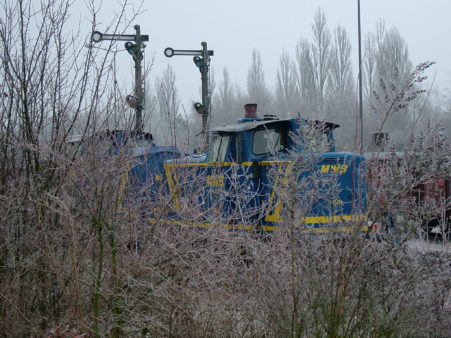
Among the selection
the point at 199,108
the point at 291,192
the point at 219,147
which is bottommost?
the point at 291,192

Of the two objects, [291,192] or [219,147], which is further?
[219,147]

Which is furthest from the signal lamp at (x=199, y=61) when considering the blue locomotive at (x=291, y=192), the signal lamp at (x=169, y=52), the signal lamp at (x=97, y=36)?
the signal lamp at (x=97, y=36)

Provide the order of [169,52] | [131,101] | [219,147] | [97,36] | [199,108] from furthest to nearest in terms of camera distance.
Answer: [169,52], [199,108], [219,147], [97,36], [131,101]

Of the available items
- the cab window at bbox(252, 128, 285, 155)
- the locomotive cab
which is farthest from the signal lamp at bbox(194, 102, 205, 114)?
the cab window at bbox(252, 128, 285, 155)

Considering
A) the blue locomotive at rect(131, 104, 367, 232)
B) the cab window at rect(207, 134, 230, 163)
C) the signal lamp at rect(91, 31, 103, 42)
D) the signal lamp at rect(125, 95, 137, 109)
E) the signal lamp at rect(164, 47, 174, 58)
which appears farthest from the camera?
the signal lamp at rect(164, 47, 174, 58)

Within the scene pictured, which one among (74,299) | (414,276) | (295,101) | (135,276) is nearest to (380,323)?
(414,276)

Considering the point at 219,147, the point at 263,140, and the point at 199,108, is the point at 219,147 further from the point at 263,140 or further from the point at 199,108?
the point at 199,108

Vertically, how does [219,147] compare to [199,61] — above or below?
below

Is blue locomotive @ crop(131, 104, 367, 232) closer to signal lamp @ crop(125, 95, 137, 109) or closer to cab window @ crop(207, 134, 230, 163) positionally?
signal lamp @ crop(125, 95, 137, 109)

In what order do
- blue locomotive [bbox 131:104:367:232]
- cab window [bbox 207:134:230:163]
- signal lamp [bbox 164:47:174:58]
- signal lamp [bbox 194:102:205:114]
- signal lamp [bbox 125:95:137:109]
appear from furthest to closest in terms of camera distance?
signal lamp [bbox 164:47:174:58] → signal lamp [bbox 194:102:205:114] → cab window [bbox 207:134:230:163] → signal lamp [bbox 125:95:137:109] → blue locomotive [bbox 131:104:367:232]

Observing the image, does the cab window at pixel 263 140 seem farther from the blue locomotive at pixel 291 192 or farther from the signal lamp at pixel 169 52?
the signal lamp at pixel 169 52

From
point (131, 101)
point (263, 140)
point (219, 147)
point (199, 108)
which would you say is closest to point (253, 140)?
point (263, 140)

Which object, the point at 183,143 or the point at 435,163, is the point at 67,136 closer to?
the point at 183,143

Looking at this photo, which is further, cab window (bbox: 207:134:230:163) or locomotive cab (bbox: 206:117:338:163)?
cab window (bbox: 207:134:230:163)
